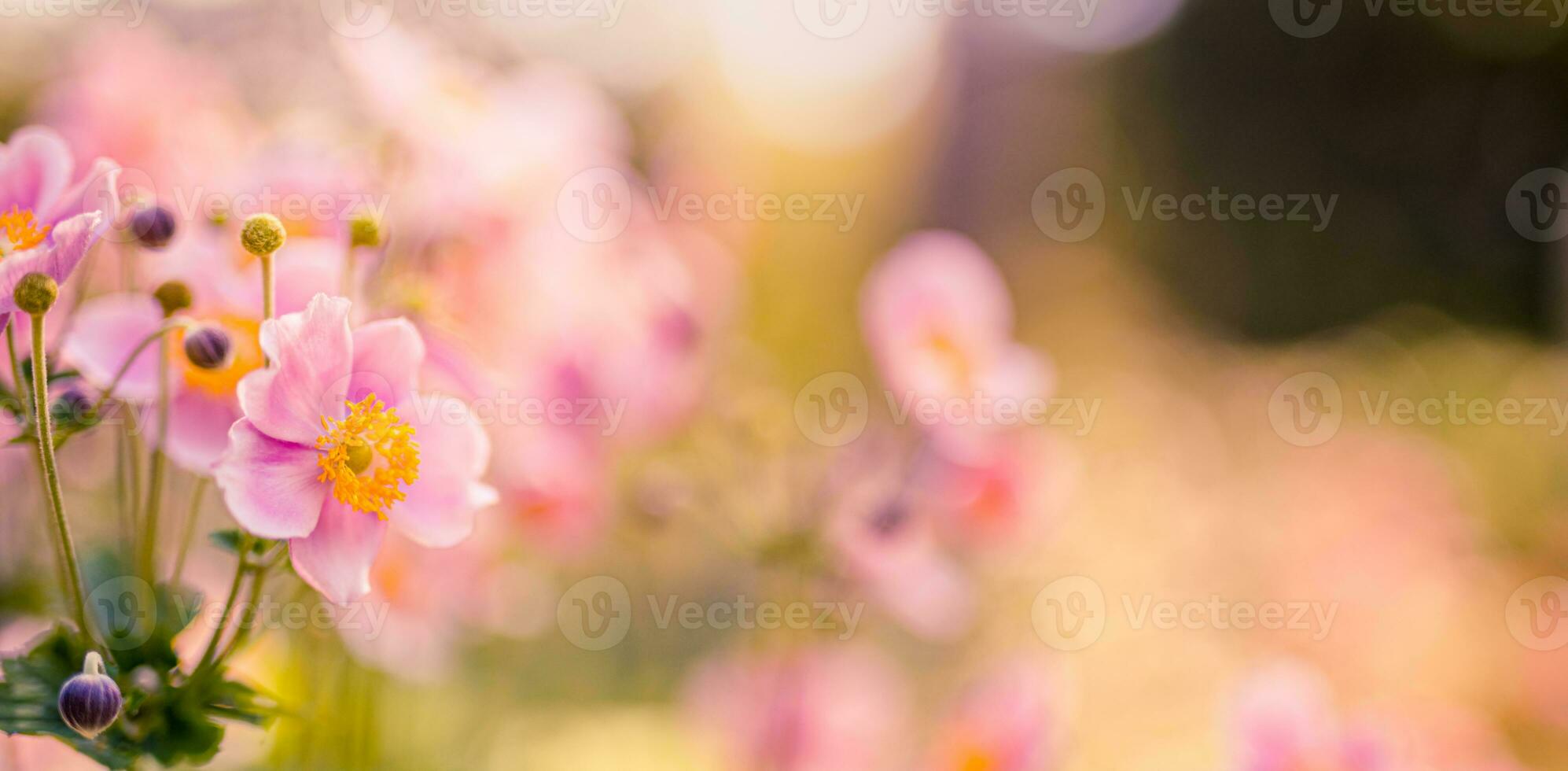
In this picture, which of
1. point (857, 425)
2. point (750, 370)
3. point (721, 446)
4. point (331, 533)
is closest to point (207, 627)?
point (721, 446)

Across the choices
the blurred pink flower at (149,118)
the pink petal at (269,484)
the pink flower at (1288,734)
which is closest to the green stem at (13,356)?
the pink petal at (269,484)

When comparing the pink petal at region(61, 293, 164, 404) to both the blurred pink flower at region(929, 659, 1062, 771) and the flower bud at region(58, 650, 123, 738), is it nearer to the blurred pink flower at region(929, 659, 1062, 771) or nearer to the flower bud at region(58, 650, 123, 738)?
the flower bud at region(58, 650, 123, 738)

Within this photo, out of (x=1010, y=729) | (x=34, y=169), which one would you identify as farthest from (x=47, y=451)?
(x=1010, y=729)

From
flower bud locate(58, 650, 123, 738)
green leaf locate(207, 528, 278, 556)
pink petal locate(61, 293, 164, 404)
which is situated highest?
pink petal locate(61, 293, 164, 404)

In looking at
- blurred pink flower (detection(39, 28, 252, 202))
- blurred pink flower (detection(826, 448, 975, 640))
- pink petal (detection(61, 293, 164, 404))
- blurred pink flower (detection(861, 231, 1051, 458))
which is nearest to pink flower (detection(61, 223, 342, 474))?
pink petal (detection(61, 293, 164, 404))

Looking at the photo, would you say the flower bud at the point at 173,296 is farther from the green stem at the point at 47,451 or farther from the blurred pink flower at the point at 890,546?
the blurred pink flower at the point at 890,546
